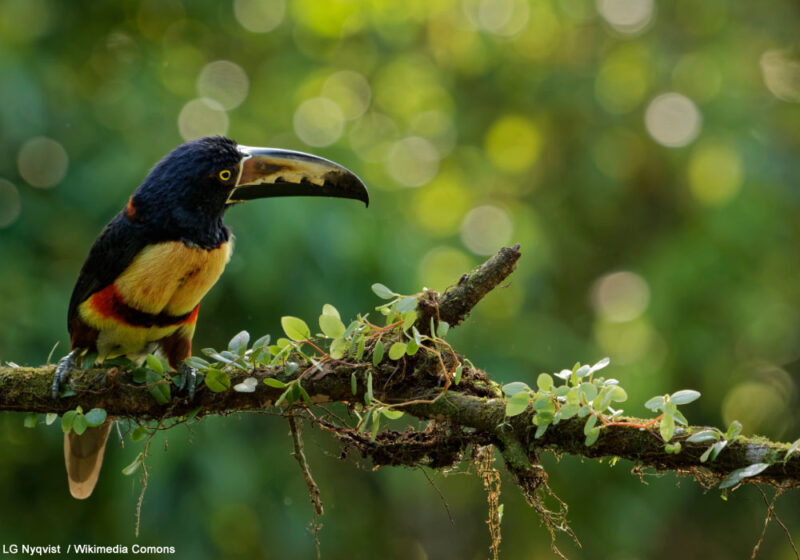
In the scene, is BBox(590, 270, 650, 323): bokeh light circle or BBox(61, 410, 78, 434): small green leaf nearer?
BBox(61, 410, 78, 434): small green leaf

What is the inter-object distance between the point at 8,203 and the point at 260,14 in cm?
196

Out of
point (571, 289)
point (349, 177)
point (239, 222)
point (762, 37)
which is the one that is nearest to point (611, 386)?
point (349, 177)

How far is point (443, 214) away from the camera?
5090 millimetres

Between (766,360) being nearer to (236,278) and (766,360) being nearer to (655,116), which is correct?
(655,116)

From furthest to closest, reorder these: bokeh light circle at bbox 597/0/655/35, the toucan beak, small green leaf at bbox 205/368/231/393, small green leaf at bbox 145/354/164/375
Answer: bokeh light circle at bbox 597/0/655/35 → the toucan beak → small green leaf at bbox 145/354/164/375 → small green leaf at bbox 205/368/231/393

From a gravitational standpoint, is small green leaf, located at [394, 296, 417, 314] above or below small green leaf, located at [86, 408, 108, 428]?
above

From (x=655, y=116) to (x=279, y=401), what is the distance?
4.91 meters


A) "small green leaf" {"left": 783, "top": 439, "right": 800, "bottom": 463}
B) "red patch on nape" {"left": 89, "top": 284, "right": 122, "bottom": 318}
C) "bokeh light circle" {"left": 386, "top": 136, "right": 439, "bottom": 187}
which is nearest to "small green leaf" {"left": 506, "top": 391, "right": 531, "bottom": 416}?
"small green leaf" {"left": 783, "top": 439, "right": 800, "bottom": 463}

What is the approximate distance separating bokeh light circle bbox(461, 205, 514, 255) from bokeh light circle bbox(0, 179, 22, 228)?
7.36ft

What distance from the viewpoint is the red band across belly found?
2658mm

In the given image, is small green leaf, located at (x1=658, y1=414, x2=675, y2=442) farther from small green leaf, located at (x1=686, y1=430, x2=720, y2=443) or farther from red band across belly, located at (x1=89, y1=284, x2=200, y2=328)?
red band across belly, located at (x1=89, y1=284, x2=200, y2=328)

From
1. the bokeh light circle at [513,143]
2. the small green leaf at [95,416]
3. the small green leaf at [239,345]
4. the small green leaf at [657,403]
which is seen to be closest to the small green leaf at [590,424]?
the small green leaf at [657,403]

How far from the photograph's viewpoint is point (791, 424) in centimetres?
610

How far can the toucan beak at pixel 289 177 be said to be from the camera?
2.75 metres
